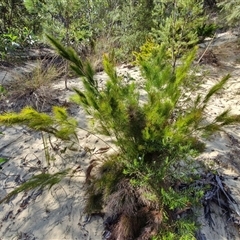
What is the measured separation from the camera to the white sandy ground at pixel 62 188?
5.84 ft

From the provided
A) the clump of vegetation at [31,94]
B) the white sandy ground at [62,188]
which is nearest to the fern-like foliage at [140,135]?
the white sandy ground at [62,188]

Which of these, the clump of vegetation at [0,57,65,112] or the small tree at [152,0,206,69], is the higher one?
the small tree at [152,0,206,69]

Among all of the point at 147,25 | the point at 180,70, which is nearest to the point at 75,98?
the point at 180,70

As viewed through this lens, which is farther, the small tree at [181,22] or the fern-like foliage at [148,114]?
the small tree at [181,22]

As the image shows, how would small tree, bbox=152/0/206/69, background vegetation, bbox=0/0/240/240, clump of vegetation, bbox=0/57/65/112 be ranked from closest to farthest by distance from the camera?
background vegetation, bbox=0/0/240/240 < small tree, bbox=152/0/206/69 < clump of vegetation, bbox=0/57/65/112

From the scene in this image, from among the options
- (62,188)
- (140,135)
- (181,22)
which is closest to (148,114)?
(140,135)

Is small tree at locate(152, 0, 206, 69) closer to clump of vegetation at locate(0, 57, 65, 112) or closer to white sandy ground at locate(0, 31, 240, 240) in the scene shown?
white sandy ground at locate(0, 31, 240, 240)

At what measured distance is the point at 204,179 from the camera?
1.92 meters

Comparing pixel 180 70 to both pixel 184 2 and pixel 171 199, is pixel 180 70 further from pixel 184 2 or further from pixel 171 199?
pixel 184 2

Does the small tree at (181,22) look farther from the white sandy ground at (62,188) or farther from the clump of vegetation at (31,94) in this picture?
the clump of vegetation at (31,94)

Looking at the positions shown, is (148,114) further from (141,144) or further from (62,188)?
(62,188)

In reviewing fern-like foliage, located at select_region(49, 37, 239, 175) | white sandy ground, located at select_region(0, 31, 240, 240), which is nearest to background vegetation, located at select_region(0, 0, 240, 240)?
fern-like foliage, located at select_region(49, 37, 239, 175)

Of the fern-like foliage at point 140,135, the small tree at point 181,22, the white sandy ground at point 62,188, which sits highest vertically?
the small tree at point 181,22

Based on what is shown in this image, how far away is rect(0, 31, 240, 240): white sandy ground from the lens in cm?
178
